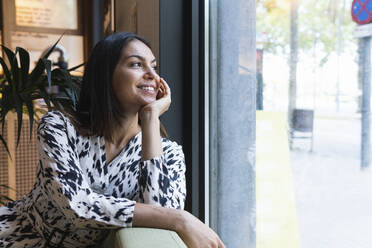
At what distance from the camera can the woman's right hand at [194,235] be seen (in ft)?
3.69

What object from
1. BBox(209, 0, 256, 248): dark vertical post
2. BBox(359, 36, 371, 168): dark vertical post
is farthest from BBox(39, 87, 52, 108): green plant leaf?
BBox(359, 36, 371, 168): dark vertical post

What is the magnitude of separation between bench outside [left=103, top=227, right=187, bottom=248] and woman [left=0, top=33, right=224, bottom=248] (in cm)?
3

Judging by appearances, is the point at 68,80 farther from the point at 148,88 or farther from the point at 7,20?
the point at 7,20

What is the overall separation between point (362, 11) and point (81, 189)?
3.15 ft

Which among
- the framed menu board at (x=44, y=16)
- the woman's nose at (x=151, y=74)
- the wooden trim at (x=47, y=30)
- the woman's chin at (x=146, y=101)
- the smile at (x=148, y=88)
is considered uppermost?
the framed menu board at (x=44, y=16)

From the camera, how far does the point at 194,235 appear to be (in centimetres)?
113

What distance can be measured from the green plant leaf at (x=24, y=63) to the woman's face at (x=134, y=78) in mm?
411

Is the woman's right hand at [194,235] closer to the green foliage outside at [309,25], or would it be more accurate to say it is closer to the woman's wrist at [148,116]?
the woman's wrist at [148,116]

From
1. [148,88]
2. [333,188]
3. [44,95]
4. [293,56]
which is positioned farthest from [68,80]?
[333,188]

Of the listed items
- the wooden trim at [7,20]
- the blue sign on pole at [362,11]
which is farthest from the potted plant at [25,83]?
the wooden trim at [7,20]

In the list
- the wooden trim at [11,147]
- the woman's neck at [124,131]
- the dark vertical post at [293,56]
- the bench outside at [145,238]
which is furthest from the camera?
the wooden trim at [11,147]

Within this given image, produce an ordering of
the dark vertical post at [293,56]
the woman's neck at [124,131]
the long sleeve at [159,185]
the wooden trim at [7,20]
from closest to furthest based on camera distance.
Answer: the long sleeve at [159,185]
the dark vertical post at [293,56]
the woman's neck at [124,131]
the wooden trim at [7,20]

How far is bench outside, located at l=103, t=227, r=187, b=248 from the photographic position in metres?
1.00

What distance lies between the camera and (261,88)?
158cm
